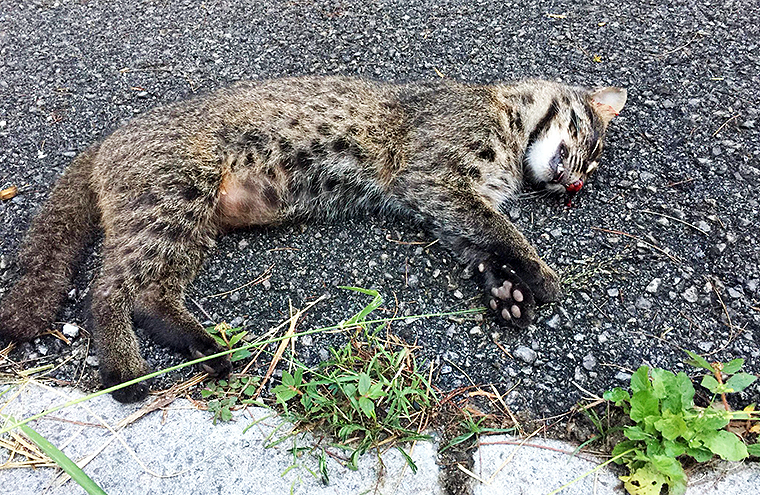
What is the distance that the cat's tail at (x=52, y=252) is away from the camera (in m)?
2.99

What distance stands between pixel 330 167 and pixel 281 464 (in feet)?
6.52

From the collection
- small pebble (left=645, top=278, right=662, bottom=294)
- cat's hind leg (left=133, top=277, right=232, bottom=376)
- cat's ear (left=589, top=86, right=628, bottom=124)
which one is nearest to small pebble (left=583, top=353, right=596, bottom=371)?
small pebble (left=645, top=278, right=662, bottom=294)

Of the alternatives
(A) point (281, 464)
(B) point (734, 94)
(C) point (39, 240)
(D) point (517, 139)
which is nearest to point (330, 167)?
(D) point (517, 139)

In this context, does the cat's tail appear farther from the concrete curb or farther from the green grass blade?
the green grass blade

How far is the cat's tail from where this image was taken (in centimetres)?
299

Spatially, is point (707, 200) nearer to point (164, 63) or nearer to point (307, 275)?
point (307, 275)

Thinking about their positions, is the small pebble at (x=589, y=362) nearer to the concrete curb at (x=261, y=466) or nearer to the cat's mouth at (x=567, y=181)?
→ the concrete curb at (x=261, y=466)

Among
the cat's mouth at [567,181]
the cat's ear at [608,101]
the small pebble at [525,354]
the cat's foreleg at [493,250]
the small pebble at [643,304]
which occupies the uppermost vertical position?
the cat's ear at [608,101]

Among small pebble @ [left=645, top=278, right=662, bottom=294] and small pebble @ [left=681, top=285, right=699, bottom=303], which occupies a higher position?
small pebble @ [left=645, top=278, right=662, bottom=294]

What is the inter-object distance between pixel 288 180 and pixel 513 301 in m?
1.63

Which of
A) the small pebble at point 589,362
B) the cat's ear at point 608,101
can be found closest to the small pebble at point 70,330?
the small pebble at point 589,362

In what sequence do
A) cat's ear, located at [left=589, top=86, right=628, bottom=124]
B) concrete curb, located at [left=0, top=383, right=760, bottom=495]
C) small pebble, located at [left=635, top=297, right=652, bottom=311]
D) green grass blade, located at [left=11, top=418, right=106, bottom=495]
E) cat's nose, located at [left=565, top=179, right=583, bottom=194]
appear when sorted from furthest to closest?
cat's ear, located at [left=589, top=86, right=628, bottom=124] < cat's nose, located at [left=565, top=179, right=583, bottom=194] < small pebble, located at [left=635, top=297, right=652, bottom=311] < concrete curb, located at [left=0, top=383, right=760, bottom=495] < green grass blade, located at [left=11, top=418, right=106, bottom=495]

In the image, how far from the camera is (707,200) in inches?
141

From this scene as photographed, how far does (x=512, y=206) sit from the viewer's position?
383 centimetres
